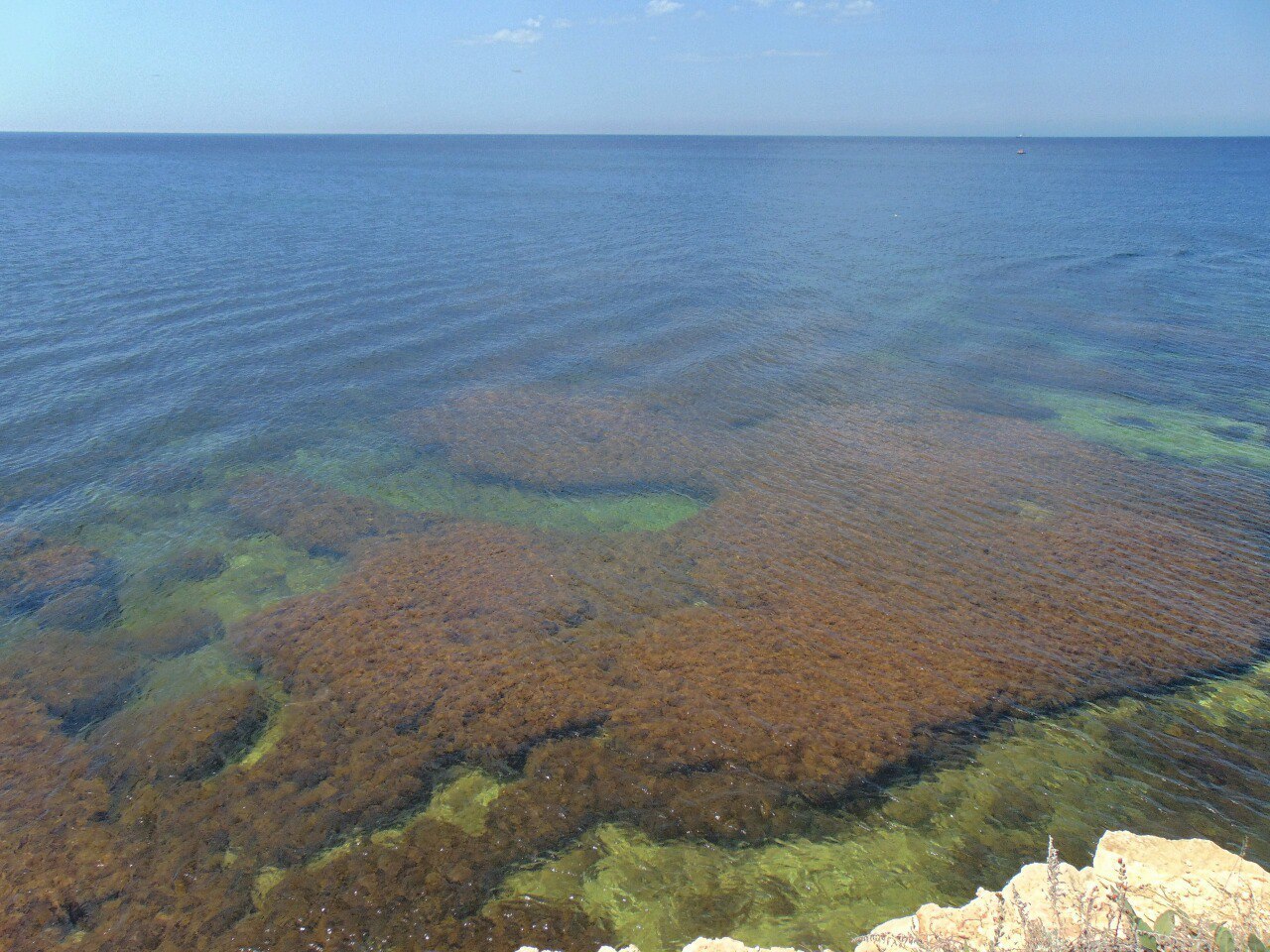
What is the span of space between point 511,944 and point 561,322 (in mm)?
28164

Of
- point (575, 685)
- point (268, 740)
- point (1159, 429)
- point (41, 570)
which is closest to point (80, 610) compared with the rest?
point (41, 570)

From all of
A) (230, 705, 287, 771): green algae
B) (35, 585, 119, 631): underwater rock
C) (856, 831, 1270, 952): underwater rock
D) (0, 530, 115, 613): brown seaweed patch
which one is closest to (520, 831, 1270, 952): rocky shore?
(856, 831, 1270, 952): underwater rock

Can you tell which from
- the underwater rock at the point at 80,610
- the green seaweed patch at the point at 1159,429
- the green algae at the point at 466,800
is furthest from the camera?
the green seaweed patch at the point at 1159,429

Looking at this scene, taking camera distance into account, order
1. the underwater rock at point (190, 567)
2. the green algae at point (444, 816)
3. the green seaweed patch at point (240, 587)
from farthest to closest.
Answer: the underwater rock at point (190, 567), the green seaweed patch at point (240, 587), the green algae at point (444, 816)

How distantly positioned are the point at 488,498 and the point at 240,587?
20.8ft

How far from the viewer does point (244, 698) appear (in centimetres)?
1340

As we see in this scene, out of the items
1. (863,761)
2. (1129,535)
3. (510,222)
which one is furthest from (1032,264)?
(863,761)

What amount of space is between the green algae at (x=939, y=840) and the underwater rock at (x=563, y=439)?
10706 millimetres

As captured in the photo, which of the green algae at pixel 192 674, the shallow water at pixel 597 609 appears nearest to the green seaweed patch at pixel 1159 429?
the shallow water at pixel 597 609

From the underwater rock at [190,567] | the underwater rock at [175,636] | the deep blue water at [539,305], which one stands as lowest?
the underwater rock at [175,636]

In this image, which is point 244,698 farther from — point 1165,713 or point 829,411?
point 829,411

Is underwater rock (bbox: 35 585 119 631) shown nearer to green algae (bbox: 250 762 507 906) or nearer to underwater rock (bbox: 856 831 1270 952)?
green algae (bbox: 250 762 507 906)

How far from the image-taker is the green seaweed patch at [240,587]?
51.7 ft

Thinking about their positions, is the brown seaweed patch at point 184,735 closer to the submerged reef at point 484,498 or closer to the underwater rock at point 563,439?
the submerged reef at point 484,498
